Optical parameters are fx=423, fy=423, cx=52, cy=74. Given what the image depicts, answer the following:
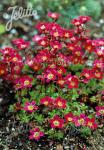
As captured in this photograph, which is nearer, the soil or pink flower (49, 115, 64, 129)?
pink flower (49, 115, 64, 129)

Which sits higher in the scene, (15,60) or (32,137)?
(15,60)

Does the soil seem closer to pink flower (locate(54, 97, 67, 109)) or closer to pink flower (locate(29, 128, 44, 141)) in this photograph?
pink flower (locate(29, 128, 44, 141))

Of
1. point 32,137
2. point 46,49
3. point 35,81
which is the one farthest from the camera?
point 35,81

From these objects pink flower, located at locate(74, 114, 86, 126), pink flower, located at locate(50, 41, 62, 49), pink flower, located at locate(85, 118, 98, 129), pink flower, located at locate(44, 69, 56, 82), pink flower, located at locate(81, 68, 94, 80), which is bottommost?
pink flower, located at locate(85, 118, 98, 129)

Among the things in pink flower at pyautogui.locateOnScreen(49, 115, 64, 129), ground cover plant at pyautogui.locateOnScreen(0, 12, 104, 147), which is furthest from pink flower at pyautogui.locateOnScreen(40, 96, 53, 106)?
pink flower at pyautogui.locateOnScreen(49, 115, 64, 129)

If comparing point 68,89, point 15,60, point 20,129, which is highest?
point 15,60

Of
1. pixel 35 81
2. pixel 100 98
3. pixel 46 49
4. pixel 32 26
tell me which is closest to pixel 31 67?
pixel 35 81

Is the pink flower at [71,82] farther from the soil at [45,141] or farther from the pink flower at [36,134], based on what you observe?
the pink flower at [36,134]

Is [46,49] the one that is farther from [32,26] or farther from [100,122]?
[32,26]

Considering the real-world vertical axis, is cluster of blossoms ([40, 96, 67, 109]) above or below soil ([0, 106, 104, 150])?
above
